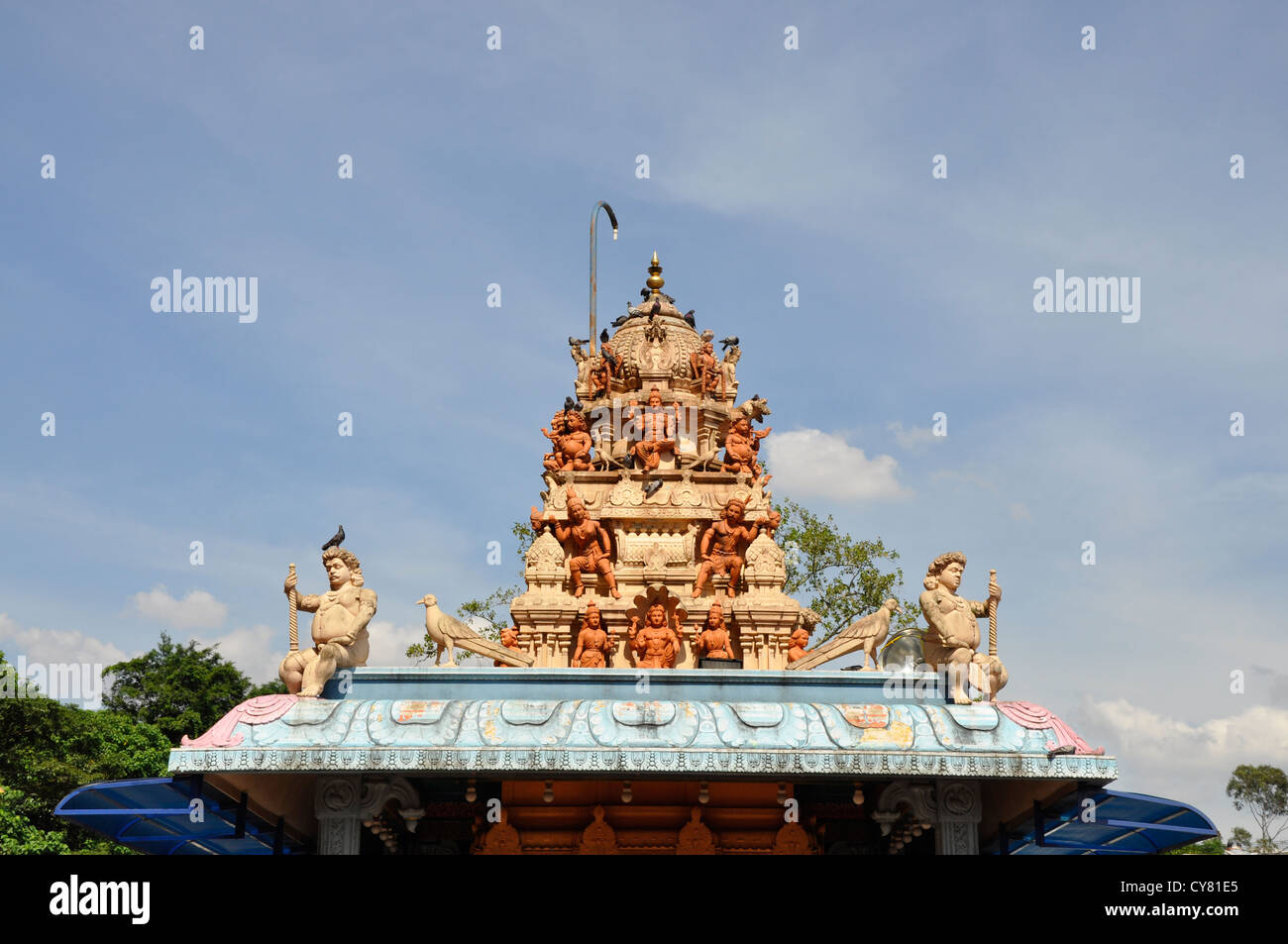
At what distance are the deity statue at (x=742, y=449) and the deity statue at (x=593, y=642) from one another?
15.9ft

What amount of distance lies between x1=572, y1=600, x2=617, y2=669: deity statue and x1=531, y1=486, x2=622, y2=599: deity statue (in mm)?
1248

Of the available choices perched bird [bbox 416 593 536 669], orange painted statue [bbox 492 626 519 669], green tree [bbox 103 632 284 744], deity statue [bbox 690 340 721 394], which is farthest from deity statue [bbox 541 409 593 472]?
green tree [bbox 103 632 284 744]

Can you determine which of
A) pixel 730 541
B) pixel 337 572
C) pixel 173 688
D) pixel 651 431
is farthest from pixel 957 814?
pixel 173 688

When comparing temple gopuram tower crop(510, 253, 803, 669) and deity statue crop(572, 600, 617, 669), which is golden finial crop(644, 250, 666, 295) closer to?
temple gopuram tower crop(510, 253, 803, 669)

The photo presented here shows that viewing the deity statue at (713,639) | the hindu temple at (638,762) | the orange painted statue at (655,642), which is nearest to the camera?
the hindu temple at (638,762)

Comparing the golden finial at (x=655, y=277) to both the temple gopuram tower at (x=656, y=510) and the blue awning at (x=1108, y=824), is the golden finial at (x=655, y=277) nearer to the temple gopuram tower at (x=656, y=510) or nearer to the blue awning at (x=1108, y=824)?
the temple gopuram tower at (x=656, y=510)

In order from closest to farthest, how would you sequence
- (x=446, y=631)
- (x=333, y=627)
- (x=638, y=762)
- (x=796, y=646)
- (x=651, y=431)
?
(x=638, y=762)
(x=333, y=627)
(x=446, y=631)
(x=796, y=646)
(x=651, y=431)

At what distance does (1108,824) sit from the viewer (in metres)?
15.3

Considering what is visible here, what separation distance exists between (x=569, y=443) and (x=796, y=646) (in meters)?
6.63

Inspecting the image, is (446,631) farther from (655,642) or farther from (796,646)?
(796,646)

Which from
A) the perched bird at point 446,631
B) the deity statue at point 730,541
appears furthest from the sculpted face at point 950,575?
the deity statue at point 730,541

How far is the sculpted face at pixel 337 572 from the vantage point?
49.1ft

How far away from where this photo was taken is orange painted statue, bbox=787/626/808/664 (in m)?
23.5
